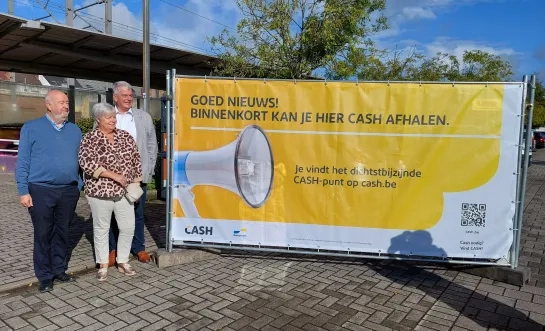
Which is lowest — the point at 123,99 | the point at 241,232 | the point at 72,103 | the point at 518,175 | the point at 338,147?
the point at 241,232

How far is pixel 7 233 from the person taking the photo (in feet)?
20.4

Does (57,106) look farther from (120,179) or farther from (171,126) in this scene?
(171,126)

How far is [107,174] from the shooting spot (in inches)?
165

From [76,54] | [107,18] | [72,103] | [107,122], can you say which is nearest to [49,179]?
[107,122]

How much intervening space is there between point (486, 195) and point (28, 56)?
14472 mm

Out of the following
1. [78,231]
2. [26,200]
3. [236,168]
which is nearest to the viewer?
[26,200]

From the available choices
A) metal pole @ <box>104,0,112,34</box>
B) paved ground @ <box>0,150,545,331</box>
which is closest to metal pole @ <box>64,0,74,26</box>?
metal pole @ <box>104,0,112,34</box>

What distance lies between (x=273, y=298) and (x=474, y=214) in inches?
88.1

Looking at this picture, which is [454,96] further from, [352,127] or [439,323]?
[439,323]

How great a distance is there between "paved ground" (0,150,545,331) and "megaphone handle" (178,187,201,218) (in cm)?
61

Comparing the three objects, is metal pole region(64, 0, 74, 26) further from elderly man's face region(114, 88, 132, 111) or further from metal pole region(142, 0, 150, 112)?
elderly man's face region(114, 88, 132, 111)

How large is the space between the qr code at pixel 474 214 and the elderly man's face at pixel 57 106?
407 centimetres

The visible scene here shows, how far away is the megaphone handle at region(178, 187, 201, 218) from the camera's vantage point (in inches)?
191

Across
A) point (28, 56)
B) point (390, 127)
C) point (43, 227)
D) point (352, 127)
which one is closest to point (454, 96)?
point (390, 127)
